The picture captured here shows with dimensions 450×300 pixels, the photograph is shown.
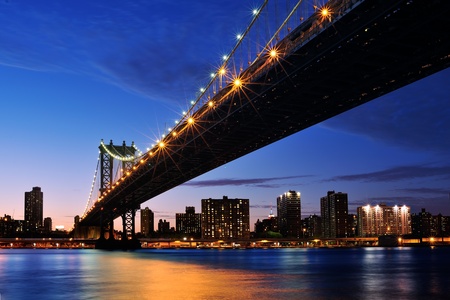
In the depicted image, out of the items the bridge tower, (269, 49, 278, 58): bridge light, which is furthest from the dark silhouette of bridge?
the bridge tower

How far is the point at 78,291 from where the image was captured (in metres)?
28.4

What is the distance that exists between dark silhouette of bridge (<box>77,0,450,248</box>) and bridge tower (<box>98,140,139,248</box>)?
46.4 m

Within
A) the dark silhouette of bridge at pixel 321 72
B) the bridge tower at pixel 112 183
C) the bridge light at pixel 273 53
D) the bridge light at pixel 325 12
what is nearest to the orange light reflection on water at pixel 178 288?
the dark silhouette of bridge at pixel 321 72

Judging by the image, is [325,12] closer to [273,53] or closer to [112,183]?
[273,53]

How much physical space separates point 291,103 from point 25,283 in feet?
69.9

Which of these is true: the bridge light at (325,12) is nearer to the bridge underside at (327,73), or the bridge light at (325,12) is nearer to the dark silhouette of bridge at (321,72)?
the dark silhouette of bridge at (321,72)

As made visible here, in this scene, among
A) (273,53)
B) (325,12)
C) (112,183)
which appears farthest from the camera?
(112,183)

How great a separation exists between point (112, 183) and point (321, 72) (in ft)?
249

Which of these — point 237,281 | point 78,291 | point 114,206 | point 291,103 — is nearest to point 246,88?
point 291,103

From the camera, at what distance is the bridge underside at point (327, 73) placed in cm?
2811

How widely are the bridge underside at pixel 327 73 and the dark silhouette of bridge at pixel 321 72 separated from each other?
46mm

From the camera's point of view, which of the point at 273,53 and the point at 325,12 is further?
the point at 273,53

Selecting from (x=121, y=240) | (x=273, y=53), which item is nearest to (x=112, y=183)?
(x=121, y=240)

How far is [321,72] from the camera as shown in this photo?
35188 millimetres
